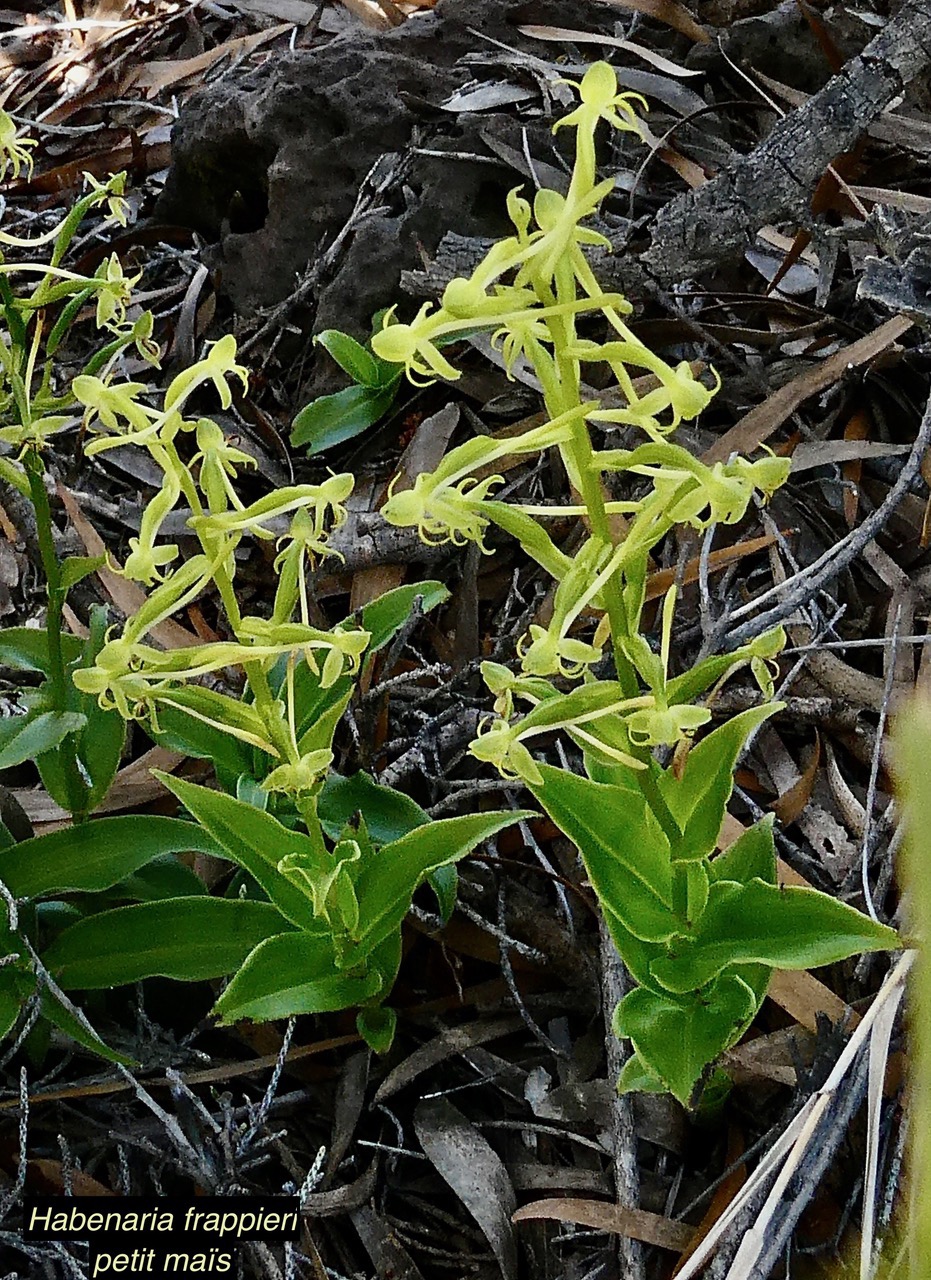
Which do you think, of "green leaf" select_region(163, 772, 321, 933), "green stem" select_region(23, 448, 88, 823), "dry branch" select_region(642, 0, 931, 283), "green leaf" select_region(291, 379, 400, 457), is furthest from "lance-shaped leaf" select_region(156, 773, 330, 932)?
"dry branch" select_region(642, 0, 931, 283)

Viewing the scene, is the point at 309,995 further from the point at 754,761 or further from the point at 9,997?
the point at 754,761

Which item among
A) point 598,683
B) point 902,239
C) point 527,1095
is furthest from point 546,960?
point 902,239

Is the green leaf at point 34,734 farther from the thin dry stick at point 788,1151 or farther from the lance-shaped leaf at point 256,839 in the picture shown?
Answer: the thin dry stick at point 788,1151

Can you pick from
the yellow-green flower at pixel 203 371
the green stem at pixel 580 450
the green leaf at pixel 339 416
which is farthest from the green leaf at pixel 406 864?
the green leaf at pixel 339 416

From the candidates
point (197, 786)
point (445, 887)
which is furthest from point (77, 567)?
point (445, 887)

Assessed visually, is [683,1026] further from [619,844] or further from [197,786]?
[197,786]

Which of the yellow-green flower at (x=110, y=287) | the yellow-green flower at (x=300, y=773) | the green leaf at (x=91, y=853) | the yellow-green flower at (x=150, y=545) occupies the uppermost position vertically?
the yellow-green flower at (x=110, y=287)

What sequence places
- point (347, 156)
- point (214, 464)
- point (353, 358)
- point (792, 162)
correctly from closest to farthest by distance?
point (214, 464) < point (792, 162) < point (353, 358) < point (347, 156)

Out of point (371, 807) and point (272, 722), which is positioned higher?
point (272, 722)
